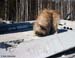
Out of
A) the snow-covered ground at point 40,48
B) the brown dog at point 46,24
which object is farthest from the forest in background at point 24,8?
the snow-covered ground at point 40,48

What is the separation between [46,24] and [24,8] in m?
4.79

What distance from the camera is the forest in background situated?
31.4 feet

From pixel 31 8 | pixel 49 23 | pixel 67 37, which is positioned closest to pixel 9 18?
pixel 31 8

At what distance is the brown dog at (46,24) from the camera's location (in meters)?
4.85

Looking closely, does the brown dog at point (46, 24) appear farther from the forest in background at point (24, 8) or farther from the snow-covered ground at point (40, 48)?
the forest in background at point (24, 8)

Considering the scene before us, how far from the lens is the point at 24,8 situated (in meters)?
9.65

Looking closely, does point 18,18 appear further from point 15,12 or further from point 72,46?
point 72,46

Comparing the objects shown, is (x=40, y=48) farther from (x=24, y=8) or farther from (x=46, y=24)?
(x=24, y=8)

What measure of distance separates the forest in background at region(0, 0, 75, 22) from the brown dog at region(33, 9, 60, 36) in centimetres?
423

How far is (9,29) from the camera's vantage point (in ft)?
18.0

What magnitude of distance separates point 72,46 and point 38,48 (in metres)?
0.48

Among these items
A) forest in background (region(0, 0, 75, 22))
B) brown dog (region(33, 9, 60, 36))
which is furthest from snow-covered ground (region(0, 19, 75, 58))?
forest in background (region(0, 0, 75, 22))

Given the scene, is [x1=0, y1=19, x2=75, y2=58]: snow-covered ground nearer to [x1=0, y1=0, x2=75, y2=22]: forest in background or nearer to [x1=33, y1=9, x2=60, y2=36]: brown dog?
[x1=33, y1=9, x2=60, y2=36]: brown dog

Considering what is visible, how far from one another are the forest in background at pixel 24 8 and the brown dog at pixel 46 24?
166 inches
